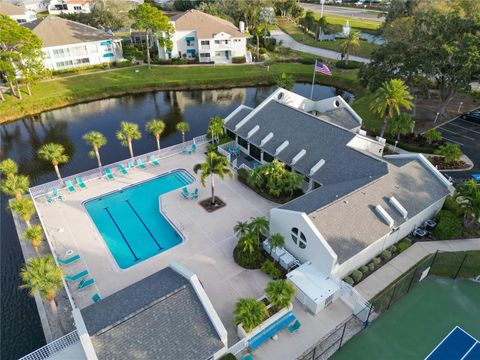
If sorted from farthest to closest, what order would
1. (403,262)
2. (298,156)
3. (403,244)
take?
(298,156), (403,244), (403,262)

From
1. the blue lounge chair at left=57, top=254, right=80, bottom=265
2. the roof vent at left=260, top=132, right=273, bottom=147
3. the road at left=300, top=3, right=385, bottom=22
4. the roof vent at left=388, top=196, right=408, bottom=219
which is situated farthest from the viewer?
the road at left=300, top=3, right=385, bottom=22

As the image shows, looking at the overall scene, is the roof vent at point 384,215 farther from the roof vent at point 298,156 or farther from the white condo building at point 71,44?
the white condo building at point 71,44

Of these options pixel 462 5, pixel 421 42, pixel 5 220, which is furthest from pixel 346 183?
pixel 462 5

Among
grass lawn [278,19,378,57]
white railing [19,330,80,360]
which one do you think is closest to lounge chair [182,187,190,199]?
white railing [19,330,80,360]

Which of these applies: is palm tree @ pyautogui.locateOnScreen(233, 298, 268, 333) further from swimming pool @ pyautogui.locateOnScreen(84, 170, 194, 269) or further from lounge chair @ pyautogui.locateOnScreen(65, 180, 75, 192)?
lounge chair @ pyautogui.locateOnScreen(65, 180, 75, 192)

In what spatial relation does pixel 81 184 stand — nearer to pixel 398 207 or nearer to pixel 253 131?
pixel 253 131

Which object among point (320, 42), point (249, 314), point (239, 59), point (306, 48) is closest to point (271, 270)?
point (249, 314)
